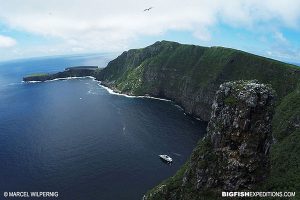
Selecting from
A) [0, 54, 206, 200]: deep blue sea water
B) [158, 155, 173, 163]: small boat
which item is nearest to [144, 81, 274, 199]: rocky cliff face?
[0, 54, 206, 200]: deep blue sea water

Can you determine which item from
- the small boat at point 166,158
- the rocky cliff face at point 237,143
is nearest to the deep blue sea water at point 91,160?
the small boat at point 166,158

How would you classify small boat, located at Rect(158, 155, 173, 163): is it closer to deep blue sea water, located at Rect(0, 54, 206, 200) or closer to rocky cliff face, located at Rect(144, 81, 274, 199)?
deep blue sea water, located at Rect(0, 54, 206, 200)

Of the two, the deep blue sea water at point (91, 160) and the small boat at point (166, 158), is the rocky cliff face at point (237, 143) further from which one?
the small boat at point (166, 158)

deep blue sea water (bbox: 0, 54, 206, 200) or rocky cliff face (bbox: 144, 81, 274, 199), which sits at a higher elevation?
rocky cliff face (bbox: 144, 81, 274, 199)

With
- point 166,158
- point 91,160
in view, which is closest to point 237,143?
point 166,158

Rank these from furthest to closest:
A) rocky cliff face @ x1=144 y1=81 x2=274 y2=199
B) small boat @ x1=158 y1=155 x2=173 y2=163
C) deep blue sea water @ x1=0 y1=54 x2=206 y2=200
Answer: small boat @ x1=158 y1=155 x2=173 y2=163 < deep blue sea water @ x1=0 y1=54 x2=206 y2=200 < rocky cliff face @ x1=144 y1=81 x2=274 y2=199

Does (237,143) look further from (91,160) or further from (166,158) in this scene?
(91,160)

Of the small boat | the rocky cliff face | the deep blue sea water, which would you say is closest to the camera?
the rocky cliff face

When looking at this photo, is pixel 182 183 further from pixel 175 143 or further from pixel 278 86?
pixel 278 86
